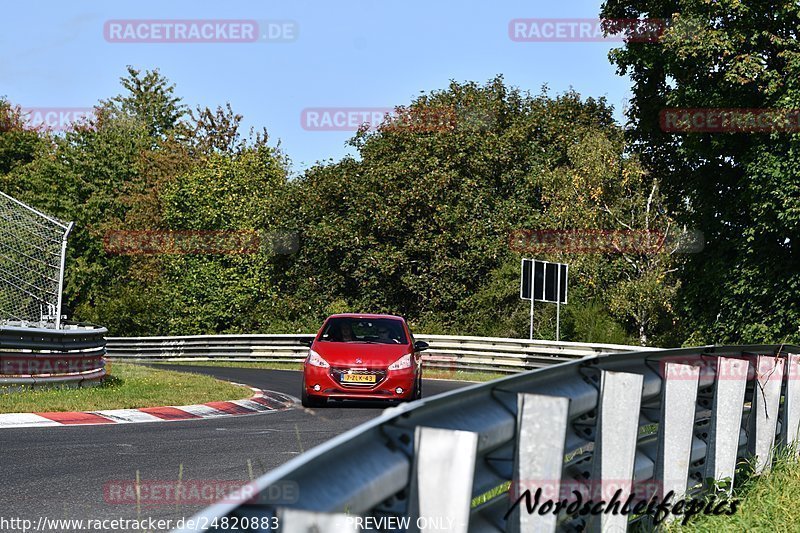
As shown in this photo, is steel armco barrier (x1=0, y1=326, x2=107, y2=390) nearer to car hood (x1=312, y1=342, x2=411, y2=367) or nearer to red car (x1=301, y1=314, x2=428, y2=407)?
red car (x1=301, y1=314, x2=428, y2=407)

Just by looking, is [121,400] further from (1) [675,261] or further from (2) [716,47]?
(1) [675,261]

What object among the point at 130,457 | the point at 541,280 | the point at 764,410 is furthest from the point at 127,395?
the point at 541,280

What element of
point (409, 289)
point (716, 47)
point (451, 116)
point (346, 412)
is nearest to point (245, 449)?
point (346, 412)

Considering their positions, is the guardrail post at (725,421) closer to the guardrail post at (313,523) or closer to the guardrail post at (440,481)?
the guardrail post at (440,481)

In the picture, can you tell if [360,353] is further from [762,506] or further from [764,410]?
[762,506]

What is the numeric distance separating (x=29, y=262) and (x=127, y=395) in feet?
8.23

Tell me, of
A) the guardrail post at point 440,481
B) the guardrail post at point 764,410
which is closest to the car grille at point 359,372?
the guardrail post at point 764,410

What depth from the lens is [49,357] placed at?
16266mm

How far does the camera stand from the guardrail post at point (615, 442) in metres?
4.87

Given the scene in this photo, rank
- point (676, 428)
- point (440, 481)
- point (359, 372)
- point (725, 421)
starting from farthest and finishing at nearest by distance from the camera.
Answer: point (359, 372), point (725, 421), point (676, 428), point (440, 481)

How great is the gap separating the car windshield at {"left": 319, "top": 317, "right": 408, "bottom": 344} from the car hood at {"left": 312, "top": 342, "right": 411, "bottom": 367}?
1.01ft

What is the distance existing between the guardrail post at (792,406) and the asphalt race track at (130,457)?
3.52 metres

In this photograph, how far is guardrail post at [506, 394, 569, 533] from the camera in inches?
157

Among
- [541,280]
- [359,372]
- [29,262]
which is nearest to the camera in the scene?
[359,372]
